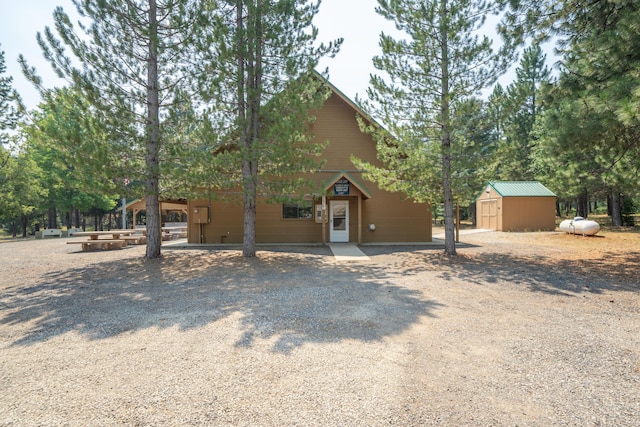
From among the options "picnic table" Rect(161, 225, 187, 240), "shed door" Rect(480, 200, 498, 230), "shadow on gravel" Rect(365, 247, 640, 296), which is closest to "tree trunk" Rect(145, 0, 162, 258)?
"shadow on gravel" Rect(365, 247, 640, 296)

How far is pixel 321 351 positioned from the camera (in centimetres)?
347

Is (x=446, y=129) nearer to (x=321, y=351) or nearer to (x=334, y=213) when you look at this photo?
(x=334, y=213)

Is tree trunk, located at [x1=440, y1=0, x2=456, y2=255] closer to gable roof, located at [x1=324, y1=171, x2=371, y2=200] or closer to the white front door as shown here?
gable roof, located at [x1=324, y1=171, x2=371, y2=200]

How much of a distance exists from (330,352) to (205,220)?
12.1 m

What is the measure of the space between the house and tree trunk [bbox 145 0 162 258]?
13.0ft

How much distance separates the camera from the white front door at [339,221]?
14773mm

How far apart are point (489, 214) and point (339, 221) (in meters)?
15.5

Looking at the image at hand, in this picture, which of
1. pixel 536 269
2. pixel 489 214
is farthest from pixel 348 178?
pixel 489 214

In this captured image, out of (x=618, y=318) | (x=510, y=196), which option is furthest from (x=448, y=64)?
(x=510, y=196)

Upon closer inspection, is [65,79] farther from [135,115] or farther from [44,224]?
[44,224]

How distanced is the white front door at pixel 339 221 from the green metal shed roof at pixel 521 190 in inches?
537

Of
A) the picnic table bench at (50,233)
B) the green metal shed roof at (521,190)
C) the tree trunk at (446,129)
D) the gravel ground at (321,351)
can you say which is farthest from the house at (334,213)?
the picnic table bench at (50,233)

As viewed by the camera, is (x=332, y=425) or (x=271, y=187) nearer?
(x=332, y=425)

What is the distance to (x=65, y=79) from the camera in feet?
28.5
